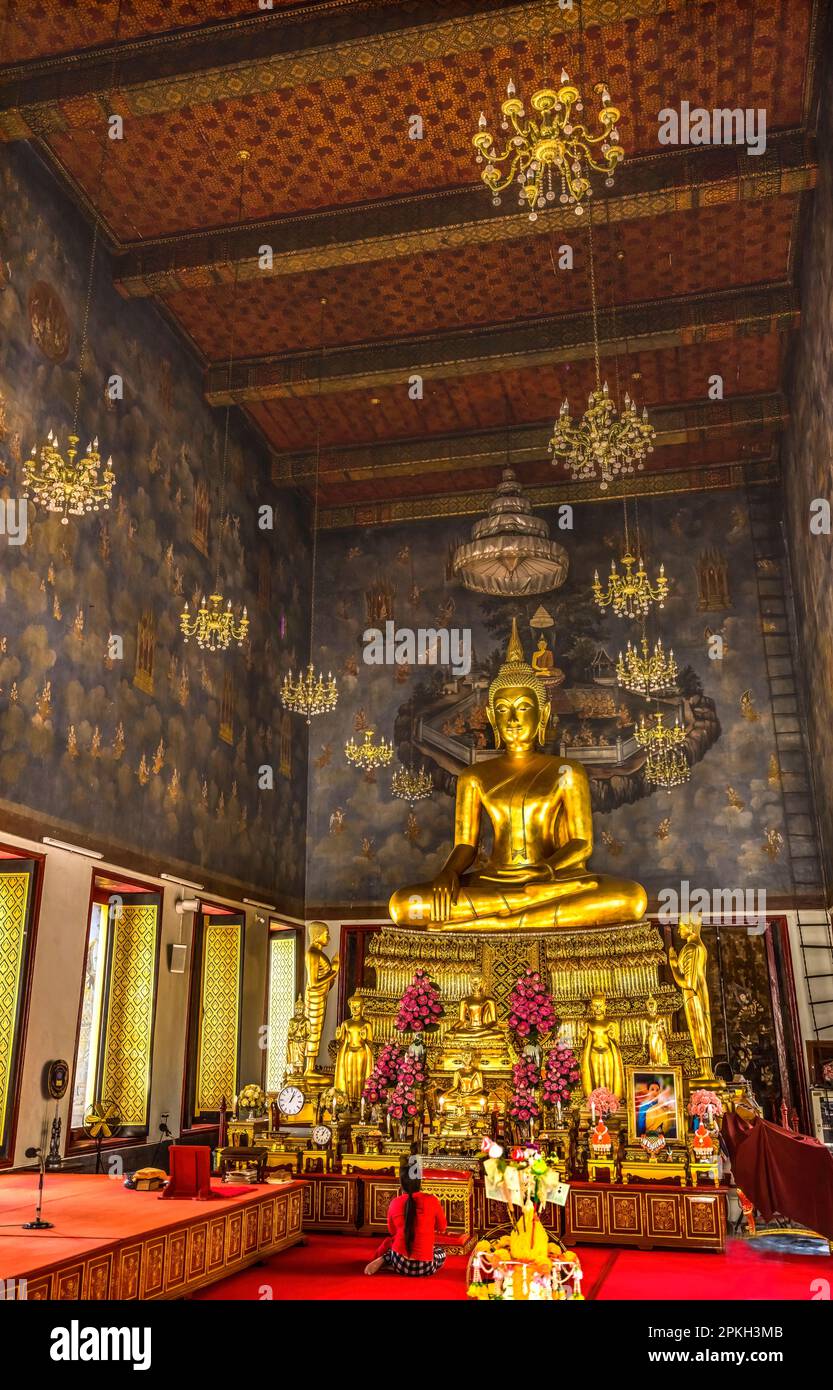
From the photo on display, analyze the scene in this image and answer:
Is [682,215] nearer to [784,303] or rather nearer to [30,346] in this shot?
[784,303]

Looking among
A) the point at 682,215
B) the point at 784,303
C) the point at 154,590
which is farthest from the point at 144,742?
the point at 784,303

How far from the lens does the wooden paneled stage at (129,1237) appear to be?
13.6 feet

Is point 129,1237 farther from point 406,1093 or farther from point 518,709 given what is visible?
point 518,709

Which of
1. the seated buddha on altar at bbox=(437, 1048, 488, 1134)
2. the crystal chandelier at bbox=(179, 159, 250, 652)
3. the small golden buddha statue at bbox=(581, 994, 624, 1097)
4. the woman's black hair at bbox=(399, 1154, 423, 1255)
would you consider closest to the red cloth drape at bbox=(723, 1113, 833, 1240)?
the small golden buddha statue at bbox=(581, 994, 624, 1097)

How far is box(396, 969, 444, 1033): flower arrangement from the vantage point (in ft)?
27.0

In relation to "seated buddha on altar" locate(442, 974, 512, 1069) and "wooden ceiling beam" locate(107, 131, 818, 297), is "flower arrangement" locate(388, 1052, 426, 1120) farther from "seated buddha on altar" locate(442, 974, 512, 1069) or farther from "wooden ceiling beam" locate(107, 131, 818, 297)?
"wooden ceiling beam" locate(107, 131, 818, 297)

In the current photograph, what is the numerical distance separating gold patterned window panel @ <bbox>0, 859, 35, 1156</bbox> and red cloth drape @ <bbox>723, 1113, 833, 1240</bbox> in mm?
5174

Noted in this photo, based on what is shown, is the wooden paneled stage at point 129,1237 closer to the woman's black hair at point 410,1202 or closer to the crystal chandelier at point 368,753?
the woman's black hair at point 410,1202

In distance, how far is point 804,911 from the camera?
38.5 ft

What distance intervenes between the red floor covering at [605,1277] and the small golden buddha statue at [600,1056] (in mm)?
1240

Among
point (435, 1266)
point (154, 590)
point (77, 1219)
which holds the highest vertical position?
point (154, 590)

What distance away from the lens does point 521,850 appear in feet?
35.5

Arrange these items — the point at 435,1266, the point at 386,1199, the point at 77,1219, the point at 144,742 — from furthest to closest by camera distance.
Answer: the point at 144,742, the point at 386,1199, the point at 435,1266, the point at 77,1219

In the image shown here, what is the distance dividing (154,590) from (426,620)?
4.79 metres
